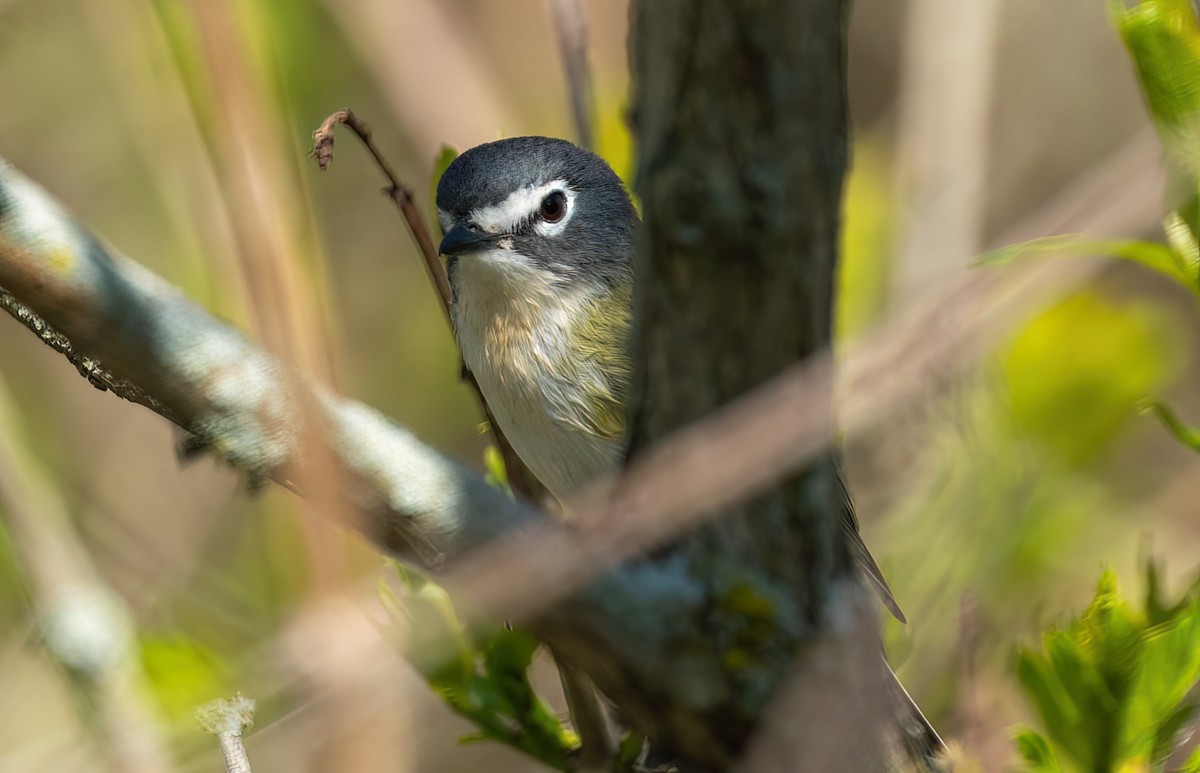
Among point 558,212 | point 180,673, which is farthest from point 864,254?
point 180,673

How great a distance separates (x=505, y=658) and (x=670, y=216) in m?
0.91

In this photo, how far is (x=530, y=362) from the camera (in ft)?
9.13

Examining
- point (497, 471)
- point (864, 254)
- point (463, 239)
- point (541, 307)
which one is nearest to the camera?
point (497, 471)

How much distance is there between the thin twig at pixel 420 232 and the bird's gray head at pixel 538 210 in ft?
1.15

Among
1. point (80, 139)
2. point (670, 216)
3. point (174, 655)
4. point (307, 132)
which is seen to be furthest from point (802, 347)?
point (80, 139)

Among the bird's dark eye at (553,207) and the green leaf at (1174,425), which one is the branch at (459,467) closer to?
the green leaf at (1174,425)

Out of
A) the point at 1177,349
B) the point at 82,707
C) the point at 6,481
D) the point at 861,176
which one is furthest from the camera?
the point at 861,176

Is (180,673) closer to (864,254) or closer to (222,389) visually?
(222,389)

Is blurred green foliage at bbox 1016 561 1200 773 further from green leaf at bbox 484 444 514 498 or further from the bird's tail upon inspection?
green leaf at bbox 484 444 514 498

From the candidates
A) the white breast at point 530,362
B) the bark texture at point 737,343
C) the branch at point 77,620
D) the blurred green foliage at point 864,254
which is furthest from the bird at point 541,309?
the bark texture at point 737,343

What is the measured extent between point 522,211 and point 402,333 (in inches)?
81.0

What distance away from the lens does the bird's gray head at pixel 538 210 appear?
2814 millimetres

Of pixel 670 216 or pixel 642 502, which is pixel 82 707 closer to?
pixel 642 502

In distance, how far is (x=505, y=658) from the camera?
1.97 metres
